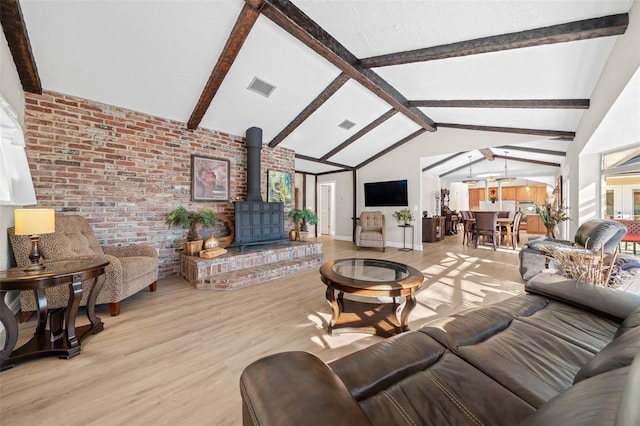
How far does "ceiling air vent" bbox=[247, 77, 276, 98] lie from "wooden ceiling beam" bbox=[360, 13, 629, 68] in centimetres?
160

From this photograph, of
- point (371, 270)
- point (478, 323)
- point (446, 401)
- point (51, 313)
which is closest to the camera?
point (446, 401)

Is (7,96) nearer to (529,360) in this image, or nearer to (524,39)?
(529,360)

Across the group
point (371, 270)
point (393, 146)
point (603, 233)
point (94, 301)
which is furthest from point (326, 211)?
point (94, 301)

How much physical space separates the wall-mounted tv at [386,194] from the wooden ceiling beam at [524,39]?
3765mm

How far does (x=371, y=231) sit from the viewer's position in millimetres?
5961

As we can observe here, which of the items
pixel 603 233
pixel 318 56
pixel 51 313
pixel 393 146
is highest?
pixel 318 56

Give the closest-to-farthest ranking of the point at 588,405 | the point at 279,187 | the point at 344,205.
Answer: the point at 588,405 < the point at 279,187 < the point at 344,205

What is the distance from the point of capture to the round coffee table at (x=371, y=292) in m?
1.87

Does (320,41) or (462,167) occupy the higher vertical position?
(320,41)

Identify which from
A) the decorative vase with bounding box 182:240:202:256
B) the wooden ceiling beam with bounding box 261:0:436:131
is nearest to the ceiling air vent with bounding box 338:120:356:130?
the wooden ceiling beam with bounding box 261:0:436:131

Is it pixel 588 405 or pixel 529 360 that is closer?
pixel 588 405

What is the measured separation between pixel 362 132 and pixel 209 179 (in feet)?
10.8

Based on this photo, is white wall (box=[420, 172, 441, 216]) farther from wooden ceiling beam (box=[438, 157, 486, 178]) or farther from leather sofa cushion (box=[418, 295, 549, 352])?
leather sofa cushion (box=[418, 295, 549, 352])

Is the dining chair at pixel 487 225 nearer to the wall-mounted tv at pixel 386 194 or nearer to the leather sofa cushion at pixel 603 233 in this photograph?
the wall-mounted tv at pixel 386 194
